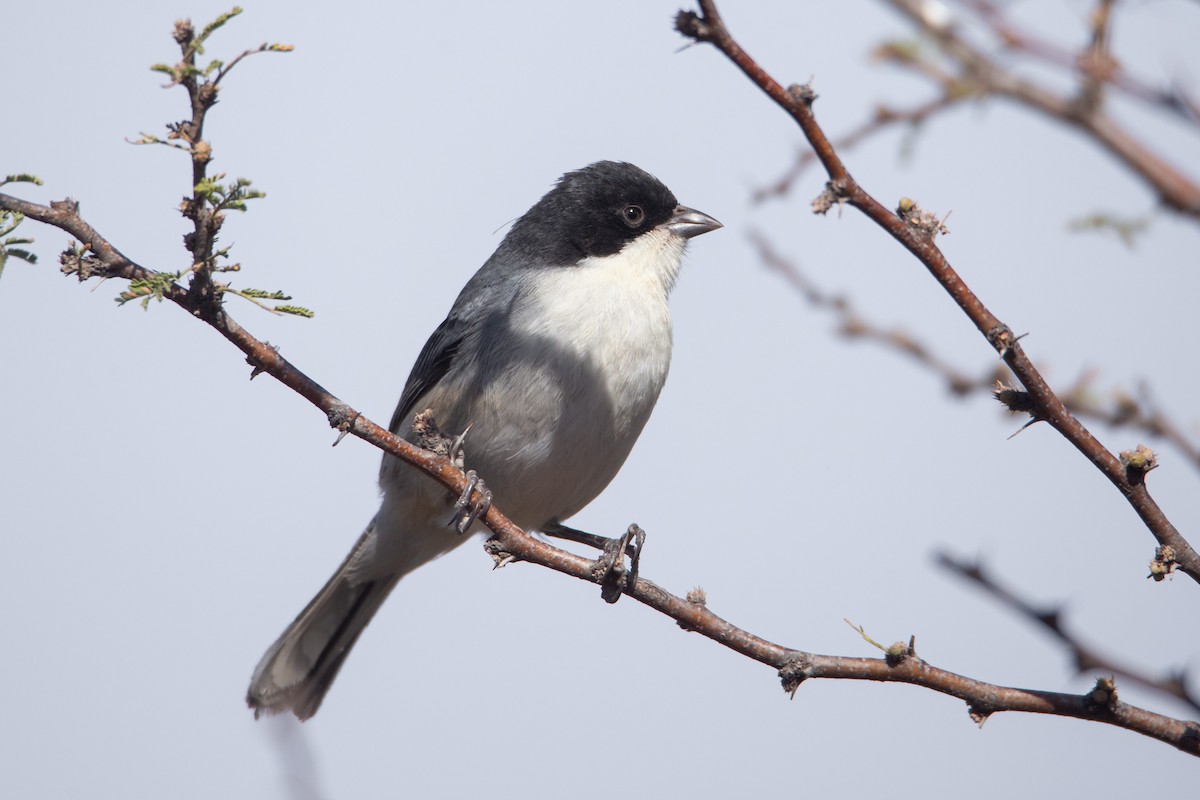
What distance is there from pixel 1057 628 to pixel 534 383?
3263 millimetres

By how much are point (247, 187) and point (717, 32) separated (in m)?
1.30

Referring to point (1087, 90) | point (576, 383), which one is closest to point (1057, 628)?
point (1087, 90)

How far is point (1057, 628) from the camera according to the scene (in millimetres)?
2676

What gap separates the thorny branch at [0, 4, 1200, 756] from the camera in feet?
9.39

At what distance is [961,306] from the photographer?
2.82 meters

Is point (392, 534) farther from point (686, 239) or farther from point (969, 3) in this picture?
point (969, 3)

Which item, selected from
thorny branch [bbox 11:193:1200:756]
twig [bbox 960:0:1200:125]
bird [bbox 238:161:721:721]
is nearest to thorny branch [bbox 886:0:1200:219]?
twig [bbox 960:0:1200:125]

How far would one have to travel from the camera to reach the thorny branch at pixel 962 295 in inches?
104

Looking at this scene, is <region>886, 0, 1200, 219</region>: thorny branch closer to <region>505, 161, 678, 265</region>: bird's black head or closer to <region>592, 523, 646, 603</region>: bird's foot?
<region>592, 523, 646, 603</region>: bird's foot

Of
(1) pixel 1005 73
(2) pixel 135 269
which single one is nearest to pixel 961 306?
(1) pixel 1005 73

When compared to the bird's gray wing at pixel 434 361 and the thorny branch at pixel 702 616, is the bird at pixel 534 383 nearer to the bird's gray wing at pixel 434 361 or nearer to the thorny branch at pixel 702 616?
the bird's gray wing at pixel 434 361

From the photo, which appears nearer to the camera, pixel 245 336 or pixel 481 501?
pixel 245 336

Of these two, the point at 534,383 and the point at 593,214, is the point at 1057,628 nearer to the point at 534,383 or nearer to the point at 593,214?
the point at 534,383

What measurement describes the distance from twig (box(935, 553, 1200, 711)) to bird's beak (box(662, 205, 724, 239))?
4.15m
